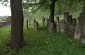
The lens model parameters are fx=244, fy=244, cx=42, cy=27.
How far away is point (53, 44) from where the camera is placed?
40.1 ft

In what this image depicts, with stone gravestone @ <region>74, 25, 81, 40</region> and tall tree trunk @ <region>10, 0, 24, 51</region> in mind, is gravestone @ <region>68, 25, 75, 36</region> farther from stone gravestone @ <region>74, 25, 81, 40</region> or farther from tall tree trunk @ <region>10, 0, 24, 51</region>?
tall tree trunk @ <region>10, 0, 24, 51</region>

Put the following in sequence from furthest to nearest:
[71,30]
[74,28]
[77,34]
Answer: [71,30], [74,28], [77,34]

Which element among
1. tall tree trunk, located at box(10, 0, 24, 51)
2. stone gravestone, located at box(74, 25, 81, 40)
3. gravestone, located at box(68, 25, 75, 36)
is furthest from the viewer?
gravestone, located at box(68, 25, 75, 36)

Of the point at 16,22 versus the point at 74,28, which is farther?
the point at 74,28

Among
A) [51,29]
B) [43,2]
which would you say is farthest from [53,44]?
[43,2]

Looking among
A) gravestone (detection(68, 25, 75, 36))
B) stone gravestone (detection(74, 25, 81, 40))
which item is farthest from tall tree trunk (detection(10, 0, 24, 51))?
gravestone (detection(68, 25, 75, 36))

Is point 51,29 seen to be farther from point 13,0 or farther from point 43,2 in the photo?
point 13,0

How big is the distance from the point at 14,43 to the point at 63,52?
251 cm

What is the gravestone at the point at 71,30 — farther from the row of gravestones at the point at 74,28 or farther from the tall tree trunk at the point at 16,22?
the tall tree trunk at the point at 16,22

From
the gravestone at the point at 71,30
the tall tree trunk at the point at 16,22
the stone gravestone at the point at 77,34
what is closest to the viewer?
the tall tree trunk at the point at 16,22

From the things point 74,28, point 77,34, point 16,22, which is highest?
point 16,22

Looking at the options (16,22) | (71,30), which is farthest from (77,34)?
(16,22)

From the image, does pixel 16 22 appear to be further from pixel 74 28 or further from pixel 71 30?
pixel 71 30

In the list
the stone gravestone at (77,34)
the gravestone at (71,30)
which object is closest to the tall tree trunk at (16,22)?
the stone gravestone at (77,34)
